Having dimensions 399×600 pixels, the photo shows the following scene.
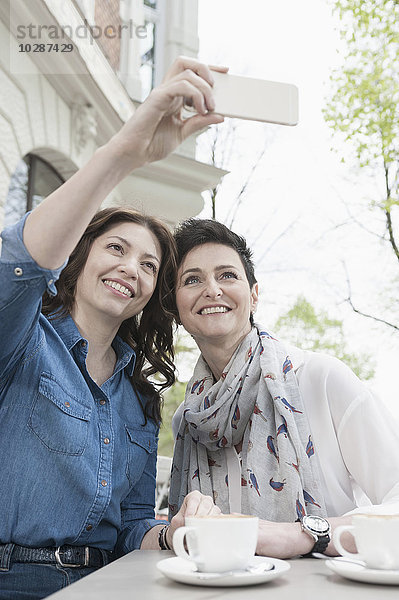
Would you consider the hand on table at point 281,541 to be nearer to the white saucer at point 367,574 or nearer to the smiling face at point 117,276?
the white saucer at point 367,574

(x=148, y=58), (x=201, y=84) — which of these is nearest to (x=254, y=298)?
(x=201, y=84)

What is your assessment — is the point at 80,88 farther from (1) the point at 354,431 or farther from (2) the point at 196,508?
(2) the point at 196,508

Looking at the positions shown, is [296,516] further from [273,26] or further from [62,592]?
[273,26]

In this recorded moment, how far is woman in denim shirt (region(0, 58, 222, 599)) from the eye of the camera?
1.34 meters

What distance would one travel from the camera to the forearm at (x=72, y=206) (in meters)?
1.32

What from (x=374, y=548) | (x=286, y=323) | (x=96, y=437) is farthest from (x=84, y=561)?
(x=286, y=323)

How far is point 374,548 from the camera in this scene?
1.06 m

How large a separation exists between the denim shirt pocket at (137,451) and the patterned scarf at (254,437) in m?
0.21

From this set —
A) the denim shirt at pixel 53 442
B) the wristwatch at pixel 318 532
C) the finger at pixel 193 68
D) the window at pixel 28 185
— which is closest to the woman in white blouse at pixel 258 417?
the wristwatch at pixel 318 532

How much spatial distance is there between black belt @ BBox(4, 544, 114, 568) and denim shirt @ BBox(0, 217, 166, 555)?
2 centimetres

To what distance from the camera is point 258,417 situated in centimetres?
216

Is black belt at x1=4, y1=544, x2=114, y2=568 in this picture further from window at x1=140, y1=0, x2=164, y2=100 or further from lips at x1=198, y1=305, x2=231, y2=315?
window at x1=140, y1=0, x2=164, y2=100

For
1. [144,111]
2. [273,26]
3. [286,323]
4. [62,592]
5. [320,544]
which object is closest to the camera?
[62,592]

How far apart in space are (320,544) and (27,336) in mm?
857
